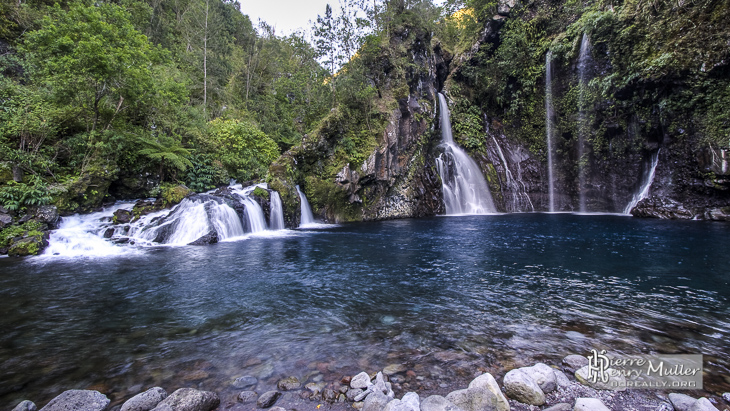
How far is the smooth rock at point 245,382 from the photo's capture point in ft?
9.68

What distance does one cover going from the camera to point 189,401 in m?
2.49

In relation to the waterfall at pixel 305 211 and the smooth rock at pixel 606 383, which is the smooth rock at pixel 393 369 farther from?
the waterfall at pixel 305 211

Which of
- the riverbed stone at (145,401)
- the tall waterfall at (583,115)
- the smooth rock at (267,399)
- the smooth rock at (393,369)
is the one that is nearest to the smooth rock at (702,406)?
the smooth rock at (393,369)

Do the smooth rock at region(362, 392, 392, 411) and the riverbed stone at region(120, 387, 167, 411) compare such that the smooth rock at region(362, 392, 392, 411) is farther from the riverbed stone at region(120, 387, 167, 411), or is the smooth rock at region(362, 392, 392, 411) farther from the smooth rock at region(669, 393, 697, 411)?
the smooth rock at region(669, 393, 697, 411)

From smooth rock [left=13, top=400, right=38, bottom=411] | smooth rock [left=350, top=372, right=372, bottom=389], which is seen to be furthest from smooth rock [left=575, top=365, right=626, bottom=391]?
smooth rock [left=13, top=400, right=38, bottom=411]

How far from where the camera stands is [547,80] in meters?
24.2

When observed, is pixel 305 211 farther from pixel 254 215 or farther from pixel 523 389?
pixel 523 389

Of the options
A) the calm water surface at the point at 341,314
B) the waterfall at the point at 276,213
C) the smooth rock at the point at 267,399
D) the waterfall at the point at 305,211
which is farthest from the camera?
the waterfall at the point at 305,211

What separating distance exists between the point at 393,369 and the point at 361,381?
468 mm

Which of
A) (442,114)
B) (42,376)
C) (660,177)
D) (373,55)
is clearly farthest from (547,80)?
(42,376)

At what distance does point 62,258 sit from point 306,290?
8.60 meters

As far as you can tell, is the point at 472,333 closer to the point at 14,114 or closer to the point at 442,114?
the point at 14,114

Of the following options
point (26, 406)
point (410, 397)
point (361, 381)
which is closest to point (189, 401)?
point (26, 406)

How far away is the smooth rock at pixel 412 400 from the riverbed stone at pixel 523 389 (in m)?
0.86
